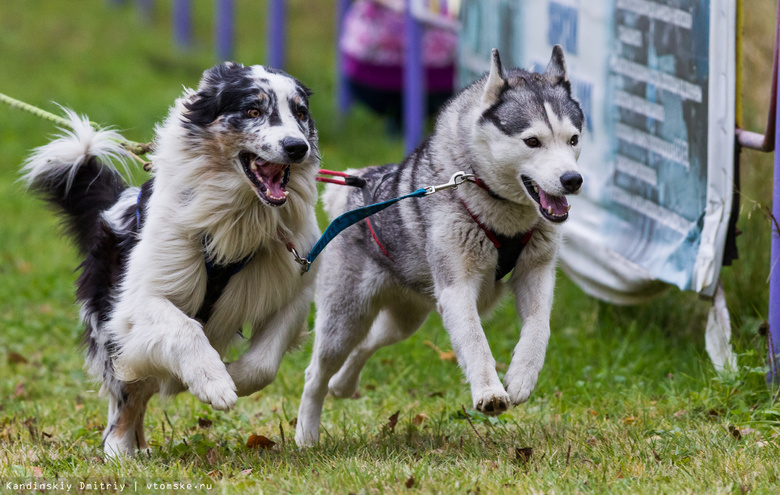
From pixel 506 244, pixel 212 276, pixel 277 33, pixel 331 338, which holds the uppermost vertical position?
pixel 506 244

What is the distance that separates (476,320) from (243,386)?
0.91 metres

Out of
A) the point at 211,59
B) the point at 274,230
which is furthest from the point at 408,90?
the point at 211,59

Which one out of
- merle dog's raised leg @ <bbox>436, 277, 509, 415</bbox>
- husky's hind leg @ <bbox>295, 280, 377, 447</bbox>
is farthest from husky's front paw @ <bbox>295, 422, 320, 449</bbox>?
merle dog's raised leg @ <bbox>436, 277, 509, 415</bbox>

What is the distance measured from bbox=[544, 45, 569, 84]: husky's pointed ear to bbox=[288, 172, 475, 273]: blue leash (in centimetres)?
49

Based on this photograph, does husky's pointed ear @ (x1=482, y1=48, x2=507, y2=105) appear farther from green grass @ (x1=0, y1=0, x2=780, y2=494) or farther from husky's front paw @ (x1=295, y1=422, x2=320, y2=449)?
husky's front paw @ (x1=295, y1=422, x2=320, y2=449)

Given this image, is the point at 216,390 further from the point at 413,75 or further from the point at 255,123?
the point at 413,75

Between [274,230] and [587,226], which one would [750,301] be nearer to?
[587,226]

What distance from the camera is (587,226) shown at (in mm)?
5566

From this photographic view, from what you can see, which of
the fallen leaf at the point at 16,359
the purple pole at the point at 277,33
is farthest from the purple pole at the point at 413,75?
the fallen leaf at the point at 16,359

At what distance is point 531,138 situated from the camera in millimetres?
3385

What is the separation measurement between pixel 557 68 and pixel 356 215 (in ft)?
3.16

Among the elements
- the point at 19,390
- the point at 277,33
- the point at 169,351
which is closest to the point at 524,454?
the point at 169,351

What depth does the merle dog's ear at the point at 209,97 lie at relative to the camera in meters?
3.53

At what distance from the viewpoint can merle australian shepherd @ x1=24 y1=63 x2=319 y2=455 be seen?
11.3 ft
